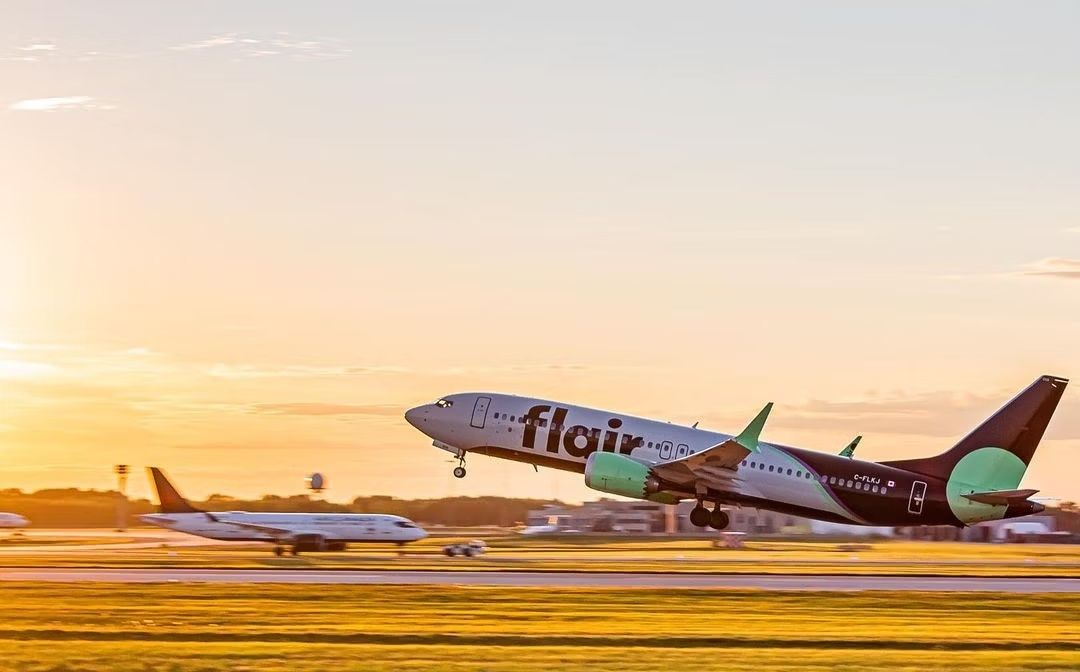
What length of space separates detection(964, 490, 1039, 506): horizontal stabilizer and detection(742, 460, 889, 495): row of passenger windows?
4169 mm

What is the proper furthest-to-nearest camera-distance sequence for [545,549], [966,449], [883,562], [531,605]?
[545,549], [883,562], [966,449], [531,605]

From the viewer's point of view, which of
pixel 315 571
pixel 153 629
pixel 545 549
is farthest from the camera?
pixel 545 549

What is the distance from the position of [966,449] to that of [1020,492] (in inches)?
160

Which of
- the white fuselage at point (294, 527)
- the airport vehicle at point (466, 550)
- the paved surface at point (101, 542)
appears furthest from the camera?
the paved surface at point (101, 542)

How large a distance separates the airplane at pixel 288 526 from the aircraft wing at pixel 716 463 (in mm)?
27498

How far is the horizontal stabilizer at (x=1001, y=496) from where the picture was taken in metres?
62.6

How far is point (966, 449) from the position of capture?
217 ft

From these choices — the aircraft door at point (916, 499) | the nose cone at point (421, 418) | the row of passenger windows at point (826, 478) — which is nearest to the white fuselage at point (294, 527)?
the nose cone at point (421, 418)

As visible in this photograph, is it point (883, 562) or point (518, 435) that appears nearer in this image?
point (518, 435)

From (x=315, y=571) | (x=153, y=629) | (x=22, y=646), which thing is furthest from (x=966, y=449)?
(x=22, y=646)

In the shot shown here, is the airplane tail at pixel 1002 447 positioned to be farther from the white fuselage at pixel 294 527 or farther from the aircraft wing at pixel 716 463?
the white fuselage at pixel 294 527

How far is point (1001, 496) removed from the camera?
6328cm

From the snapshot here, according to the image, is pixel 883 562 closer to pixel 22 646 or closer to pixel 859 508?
pixel 859 508

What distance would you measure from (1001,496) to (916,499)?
141 inches
